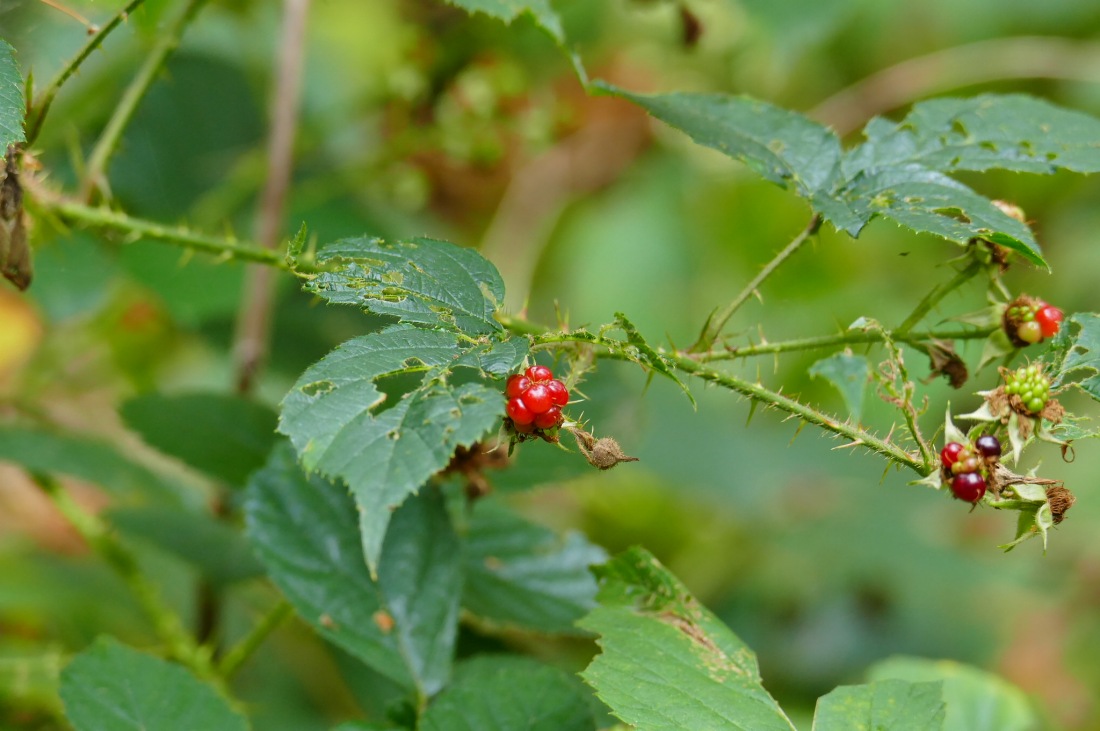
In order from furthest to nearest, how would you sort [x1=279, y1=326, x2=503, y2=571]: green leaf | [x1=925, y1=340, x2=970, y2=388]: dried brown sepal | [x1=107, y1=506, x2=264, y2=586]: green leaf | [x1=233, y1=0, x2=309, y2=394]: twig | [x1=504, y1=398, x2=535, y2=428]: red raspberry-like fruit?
[x1=233, y1=0, x2=309, y2=394]: twig < [x1=107, y1=506, x2=264, y2=586]: green leaf < [x1=925, y1=340, x2=970, y2=388]: dried brown sepal < [x1=504, y1=398, x2=535, y2=428]: red raspberry-like fruit < [x1=279, y1=326, x2=503, y2=571]: green leaf

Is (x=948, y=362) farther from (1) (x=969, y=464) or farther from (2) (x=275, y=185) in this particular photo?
(2) (x=275, y=185)

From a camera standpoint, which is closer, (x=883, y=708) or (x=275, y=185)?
(x=883, y=708)

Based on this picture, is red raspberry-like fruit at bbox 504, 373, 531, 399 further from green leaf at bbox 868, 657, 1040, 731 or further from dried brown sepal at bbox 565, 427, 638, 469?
green leaf at bbox 868, 657, 1040, 731

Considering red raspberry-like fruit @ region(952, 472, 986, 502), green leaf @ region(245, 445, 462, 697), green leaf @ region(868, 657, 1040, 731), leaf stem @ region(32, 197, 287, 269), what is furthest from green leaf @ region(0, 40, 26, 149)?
green leaf @ region(868, 657, 1040, 731)

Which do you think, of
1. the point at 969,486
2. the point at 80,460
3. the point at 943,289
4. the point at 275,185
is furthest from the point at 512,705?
the point at 275,185

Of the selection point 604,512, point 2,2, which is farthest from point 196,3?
point 604,512

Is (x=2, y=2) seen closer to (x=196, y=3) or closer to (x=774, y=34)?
(x=196, y=3)

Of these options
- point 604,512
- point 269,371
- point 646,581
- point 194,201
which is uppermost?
point 194,201
